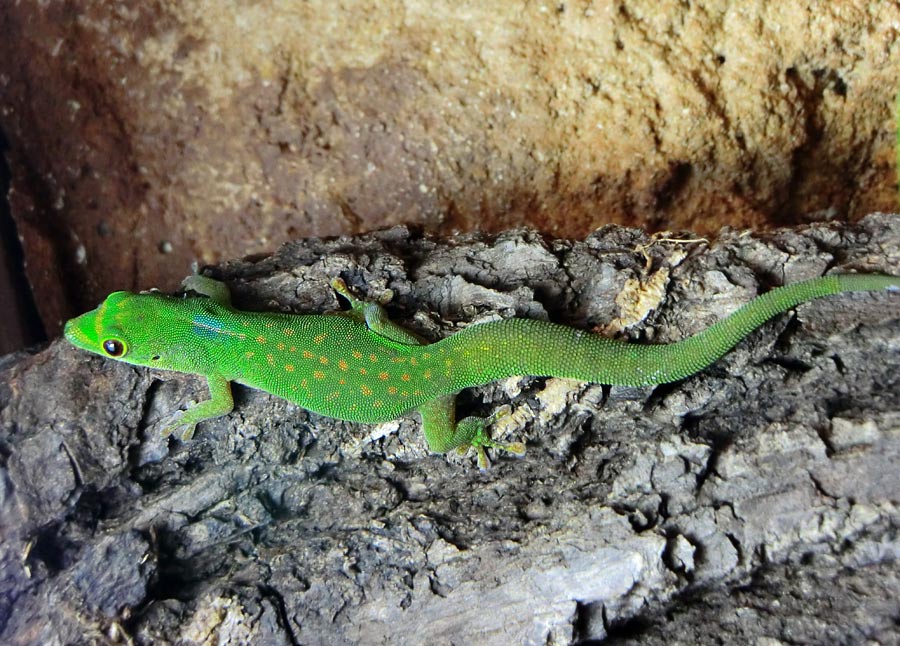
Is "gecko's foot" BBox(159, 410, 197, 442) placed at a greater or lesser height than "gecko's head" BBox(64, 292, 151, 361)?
lesser

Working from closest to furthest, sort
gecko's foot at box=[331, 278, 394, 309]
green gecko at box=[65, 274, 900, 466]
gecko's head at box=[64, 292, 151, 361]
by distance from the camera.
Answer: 1. green gecko at box=[65, 274, 900, 466]
2. gecko's head at box=[64, 292, 151, 361]
3. gecko's foot at box=[331, 278, 394, 309]

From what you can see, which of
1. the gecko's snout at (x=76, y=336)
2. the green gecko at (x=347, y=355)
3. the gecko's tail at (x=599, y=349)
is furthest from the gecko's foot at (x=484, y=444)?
the gecko's snout at (x=76, y=336)

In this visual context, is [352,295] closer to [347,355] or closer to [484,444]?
[347,355]

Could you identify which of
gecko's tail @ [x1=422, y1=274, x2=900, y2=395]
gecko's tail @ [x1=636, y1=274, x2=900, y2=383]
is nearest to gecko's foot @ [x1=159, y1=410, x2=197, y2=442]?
gecko's tail @ [x1=422, y1=274, x2=900, y2=395]

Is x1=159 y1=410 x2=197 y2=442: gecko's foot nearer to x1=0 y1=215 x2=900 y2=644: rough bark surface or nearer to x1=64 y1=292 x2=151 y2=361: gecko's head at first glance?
x1=0 y1=215 x2=900 y2=644: rough bark surface

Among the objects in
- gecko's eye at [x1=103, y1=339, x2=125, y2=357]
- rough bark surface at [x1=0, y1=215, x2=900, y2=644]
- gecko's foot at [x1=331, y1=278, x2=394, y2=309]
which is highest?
gecko's foot at [x1=331, y1=278, x2=394, y2=309]

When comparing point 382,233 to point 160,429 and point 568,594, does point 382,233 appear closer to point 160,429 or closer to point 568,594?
point 160,429

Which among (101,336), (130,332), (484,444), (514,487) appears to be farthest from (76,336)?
(514,487)

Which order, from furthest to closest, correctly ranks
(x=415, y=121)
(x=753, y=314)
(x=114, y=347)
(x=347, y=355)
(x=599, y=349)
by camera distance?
(x=415, y=121) < (x=347, y=355) < (x=114, y=347) < (x=599, y=349) < (x=753, y=314)
